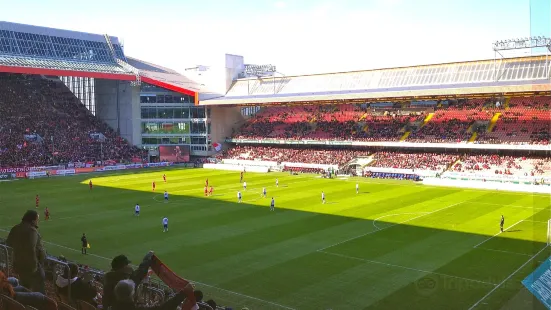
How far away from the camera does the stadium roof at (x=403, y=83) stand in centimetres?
5597

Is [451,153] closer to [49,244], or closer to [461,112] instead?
[461,112]

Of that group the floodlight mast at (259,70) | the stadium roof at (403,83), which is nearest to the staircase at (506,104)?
the stadium roof at (403,83)

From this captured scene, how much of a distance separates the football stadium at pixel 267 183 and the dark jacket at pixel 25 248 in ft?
0.08

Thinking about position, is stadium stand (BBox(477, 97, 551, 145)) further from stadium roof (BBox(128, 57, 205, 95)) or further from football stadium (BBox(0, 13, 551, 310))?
stadium roof (BBox(128, 57, 205, 95))

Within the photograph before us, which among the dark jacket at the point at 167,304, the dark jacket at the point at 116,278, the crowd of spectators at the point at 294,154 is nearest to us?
the dark jacket at the point at 167,304

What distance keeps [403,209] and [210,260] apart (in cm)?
1834

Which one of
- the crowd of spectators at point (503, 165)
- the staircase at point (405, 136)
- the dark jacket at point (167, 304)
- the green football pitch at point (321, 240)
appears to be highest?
the staircase at point (405, 136)

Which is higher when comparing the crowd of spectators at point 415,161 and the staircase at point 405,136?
the staircase at point 405,136

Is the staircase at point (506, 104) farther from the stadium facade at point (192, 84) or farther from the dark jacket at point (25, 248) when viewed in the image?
the dark jacket at point (25, 248)

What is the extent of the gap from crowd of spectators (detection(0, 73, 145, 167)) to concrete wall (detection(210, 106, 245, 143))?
12412mm

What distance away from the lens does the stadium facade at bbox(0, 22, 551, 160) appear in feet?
203

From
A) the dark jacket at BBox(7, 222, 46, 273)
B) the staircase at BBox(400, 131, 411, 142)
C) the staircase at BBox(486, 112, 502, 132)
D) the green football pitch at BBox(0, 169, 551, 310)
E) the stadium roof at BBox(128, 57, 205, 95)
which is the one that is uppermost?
the stadium roof at BBox(128, 57, 205, 95)

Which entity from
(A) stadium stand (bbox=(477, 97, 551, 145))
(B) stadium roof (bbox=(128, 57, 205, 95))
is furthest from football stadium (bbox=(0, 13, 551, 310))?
(B) stadium roof (bbox=(128, 57, 205, 95))

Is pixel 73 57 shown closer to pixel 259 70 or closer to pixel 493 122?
pixel 259 70
